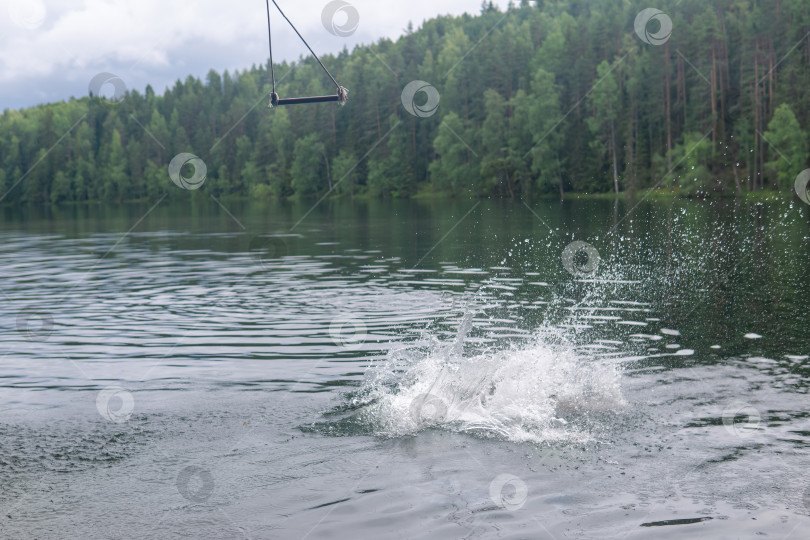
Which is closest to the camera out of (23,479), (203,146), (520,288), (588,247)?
(23,479)

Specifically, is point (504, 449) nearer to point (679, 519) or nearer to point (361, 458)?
point (361, 458)

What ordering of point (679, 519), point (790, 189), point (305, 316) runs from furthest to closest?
1. point (790, 189)
2. point (305, 316)
3. point (679, 519)

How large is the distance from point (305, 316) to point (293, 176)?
481 ft

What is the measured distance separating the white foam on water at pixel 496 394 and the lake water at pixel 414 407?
0.05m

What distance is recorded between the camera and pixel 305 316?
2159 cm

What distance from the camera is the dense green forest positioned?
93438 mm

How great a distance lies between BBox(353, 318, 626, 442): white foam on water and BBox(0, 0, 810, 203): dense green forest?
76.6 meters

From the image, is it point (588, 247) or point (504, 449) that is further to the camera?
point (588, 247)

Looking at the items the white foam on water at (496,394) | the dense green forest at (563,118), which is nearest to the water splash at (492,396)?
the white foam on water at (496,394)

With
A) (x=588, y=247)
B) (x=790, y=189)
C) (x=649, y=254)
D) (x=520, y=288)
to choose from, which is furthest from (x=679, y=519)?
(x=790, y=189)

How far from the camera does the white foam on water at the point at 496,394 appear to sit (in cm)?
1158

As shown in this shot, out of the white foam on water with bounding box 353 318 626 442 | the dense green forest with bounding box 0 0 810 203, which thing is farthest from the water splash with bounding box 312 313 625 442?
the dense green forest with bounding box 0 0 810 203

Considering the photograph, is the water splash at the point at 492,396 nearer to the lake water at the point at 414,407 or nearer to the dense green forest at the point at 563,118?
the lake water at the point at 414,407

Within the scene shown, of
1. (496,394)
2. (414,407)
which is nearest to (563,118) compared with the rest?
(496,394)
